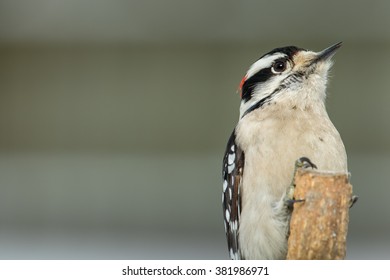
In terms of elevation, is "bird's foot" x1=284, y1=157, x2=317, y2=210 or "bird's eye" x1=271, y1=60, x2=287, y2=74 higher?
"bird's eye" x1=271, y1=60, x2=287, y2=74

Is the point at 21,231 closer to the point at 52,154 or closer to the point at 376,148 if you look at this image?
the point at 52,154

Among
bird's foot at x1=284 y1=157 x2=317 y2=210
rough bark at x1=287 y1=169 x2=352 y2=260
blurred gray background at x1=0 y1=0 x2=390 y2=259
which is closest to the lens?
rough bark at x1=287 y1=169 x2=352 y2=260

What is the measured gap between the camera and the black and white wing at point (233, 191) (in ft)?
9.29

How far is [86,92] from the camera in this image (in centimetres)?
410

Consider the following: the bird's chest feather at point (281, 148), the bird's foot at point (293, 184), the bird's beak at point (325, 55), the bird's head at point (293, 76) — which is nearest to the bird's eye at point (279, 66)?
the bird's head at point (293, 76)

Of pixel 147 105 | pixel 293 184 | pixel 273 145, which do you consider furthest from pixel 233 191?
pixel 147 105

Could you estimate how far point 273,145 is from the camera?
107 inches

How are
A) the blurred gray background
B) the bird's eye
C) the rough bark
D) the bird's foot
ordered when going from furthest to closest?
the blurred gray background, the bird's eye, the bird's foot, the rough bark

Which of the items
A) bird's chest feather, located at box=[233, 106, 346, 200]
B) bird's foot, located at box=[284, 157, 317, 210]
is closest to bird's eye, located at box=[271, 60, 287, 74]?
bird's chest feather, located at box=[233, 106, 346, 200]

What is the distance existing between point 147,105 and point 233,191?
1368mm

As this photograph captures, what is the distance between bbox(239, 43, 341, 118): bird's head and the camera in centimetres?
289

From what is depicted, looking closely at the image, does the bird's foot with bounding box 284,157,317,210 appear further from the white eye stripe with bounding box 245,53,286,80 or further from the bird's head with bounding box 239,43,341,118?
the white eye stripe with bounding box 245,53,286,80

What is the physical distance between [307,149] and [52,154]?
1840 mm

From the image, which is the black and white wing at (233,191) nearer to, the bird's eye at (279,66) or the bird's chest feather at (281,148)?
the bird's chest feather at (281,148)
